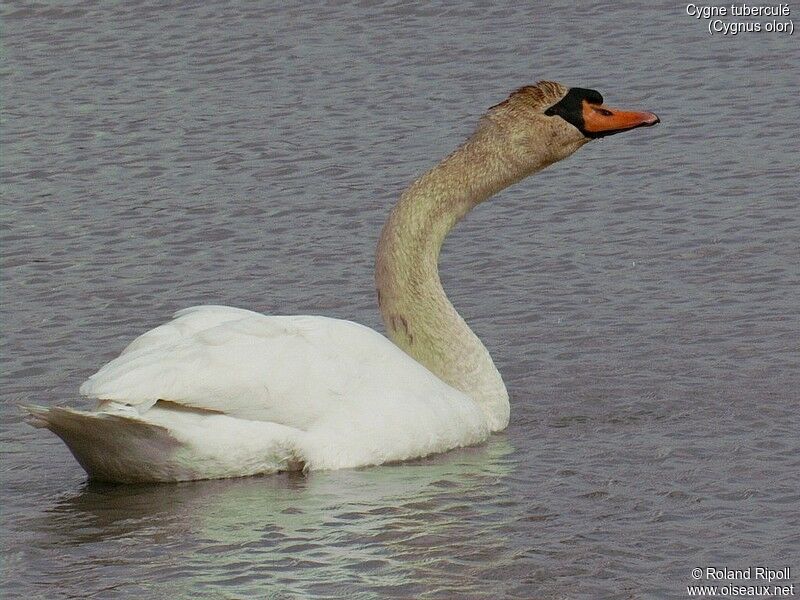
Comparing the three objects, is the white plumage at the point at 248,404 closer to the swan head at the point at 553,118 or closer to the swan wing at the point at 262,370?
the swan wing at the point at 262,370

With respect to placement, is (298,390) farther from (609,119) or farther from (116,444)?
(609,119)

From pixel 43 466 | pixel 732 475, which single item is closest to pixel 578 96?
pixel 732 475

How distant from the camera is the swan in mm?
7316

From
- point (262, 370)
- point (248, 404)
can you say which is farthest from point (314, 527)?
point (262, 370)

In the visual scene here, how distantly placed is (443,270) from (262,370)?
3.05 meters

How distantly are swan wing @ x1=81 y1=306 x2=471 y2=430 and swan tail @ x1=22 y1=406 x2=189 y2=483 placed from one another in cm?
13

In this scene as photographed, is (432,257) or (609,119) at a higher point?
(609,119)

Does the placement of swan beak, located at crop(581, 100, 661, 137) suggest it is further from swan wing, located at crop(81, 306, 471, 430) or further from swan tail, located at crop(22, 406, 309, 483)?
swan tail, located at crop(22, 406, 309, 483)

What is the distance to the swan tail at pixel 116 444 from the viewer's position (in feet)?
23.4

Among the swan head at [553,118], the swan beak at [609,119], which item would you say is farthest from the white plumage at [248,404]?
the swan beak at [609,119]

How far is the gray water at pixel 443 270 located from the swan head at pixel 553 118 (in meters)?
1.07

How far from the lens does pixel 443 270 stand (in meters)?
10.4

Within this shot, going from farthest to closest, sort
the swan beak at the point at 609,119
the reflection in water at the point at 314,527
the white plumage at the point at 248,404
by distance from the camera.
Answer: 1. the swan beak at the point at 609,119
2. the white plumage at the point at 248,404
3. the reflection in water at the point at 314,527

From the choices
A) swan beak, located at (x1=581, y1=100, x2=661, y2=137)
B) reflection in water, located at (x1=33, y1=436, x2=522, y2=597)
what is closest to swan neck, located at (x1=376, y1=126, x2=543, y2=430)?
swan beak, located at (x1=581, y1=100, x2=661, y2=137)
